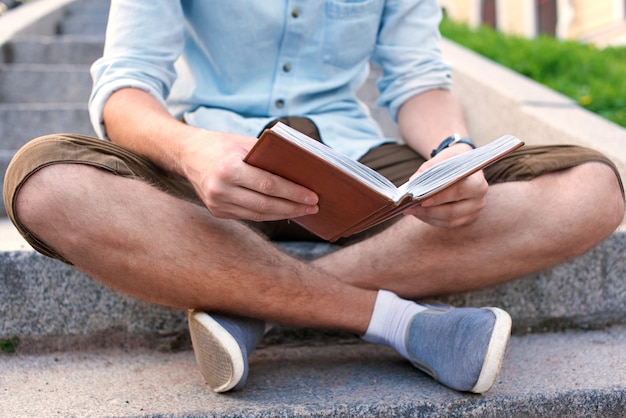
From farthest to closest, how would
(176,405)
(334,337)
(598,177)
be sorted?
(334,337) < (598,177) < (176,405)

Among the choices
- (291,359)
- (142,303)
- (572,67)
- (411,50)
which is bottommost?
(572,67)

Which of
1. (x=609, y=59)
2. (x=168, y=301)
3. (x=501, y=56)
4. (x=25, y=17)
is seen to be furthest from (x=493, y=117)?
(x=25, y=17)

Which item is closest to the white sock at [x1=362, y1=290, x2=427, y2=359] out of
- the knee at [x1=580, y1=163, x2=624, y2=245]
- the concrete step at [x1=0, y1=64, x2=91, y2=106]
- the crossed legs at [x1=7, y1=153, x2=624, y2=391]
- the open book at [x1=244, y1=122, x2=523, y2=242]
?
the crossed legs at [x1=7, y1=153, x2=624, y2=391]

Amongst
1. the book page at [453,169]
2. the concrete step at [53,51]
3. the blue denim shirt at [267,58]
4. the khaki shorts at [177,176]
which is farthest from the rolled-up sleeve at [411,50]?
the concrete step at [53,51]

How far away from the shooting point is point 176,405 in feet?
4.13

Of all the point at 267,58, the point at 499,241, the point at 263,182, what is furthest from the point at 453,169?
the point at 267,58

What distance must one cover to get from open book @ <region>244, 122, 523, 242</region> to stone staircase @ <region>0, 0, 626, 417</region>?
342 mm

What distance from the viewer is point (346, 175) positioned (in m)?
1.07

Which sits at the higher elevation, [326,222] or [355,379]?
[326,222]

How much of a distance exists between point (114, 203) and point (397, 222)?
620mm

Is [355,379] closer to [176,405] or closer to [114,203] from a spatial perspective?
[176,405]

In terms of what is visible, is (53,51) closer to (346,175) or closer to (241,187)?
(241,187)

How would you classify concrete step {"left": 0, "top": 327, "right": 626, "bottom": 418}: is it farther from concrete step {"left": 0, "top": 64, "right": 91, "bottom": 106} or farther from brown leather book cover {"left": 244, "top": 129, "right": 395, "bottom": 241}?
concrete step {"left": 0, "top": 64, "right": 91, "bottom": 106}

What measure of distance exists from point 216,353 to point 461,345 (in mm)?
445
